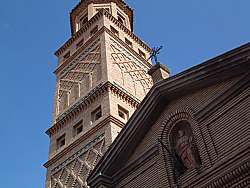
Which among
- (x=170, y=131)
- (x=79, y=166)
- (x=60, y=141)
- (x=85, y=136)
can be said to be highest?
(x=60, y=141)

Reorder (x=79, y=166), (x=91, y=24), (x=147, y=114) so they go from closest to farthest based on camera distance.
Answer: (x=147, y=114) < (x=79, y=166) < (x=91, y=24)

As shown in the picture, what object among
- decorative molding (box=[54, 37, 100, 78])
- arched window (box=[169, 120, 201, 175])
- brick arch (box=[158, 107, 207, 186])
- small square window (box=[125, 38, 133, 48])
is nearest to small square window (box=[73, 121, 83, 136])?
decorative molding (box=[54, 37, 100, 78])

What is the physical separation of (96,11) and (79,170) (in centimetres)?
1653

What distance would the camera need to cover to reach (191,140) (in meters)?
13.4

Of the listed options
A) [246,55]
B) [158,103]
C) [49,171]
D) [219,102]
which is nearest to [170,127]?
[158,103]

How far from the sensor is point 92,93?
24.0 metres

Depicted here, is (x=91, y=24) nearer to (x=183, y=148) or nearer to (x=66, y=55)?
(x=66, y=55)

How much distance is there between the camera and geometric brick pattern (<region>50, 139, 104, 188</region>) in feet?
67.2

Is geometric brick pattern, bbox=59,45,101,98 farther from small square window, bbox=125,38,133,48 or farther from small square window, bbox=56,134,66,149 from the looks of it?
small square window, bbox=56,134,66,149

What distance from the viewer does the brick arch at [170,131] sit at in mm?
12906

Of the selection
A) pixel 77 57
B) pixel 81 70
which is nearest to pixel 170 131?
pixel 81 70

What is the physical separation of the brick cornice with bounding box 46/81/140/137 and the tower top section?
10914 mm

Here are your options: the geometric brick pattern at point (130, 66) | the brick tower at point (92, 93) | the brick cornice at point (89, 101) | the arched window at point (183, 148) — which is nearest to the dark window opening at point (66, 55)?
the brick tower at point (92, 93)

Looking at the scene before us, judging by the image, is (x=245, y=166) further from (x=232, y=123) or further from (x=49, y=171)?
(x=49, y=171)
